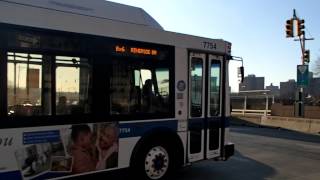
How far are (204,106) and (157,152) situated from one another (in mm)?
1599

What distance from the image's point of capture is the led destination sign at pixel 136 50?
29.5 ft

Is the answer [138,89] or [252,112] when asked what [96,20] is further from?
[252,112]

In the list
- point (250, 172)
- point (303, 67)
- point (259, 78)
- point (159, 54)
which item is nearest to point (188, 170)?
point (250, 172)

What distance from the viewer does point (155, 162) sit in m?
9.76

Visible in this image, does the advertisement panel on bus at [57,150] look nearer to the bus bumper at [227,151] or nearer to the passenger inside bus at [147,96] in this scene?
the passenger inside bus at [147,96]

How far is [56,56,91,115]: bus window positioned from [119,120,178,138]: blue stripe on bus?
2.86ft

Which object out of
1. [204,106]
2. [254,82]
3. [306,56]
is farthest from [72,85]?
[254,82]

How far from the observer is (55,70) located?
7.96 m

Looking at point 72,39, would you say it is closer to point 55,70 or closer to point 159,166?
point 55,70

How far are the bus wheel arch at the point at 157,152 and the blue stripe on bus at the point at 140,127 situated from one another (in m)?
0.08

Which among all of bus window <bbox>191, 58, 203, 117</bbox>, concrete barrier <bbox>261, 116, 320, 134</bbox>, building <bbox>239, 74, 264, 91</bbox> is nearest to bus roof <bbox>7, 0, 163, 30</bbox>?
bus window <bbox>191, 58, 203, 117</bbox>

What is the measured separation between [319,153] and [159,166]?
7.37m

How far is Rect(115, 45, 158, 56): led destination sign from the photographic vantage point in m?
9.00

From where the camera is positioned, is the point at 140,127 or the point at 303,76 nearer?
the point at 140,127
